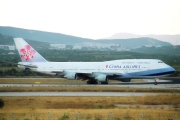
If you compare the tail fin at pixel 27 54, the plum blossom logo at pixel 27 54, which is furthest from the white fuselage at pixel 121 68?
the plum blossom logo at pixel 27 54

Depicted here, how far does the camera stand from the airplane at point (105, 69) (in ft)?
216

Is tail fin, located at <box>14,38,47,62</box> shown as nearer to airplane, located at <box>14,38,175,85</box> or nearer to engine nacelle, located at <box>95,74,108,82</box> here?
airplane, located at <box>14,38,175,85</box>

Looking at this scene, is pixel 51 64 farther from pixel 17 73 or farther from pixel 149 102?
pixel 149 102

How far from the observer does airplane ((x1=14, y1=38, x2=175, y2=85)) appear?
216 feet

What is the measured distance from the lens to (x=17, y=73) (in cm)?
9194

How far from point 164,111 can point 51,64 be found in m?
41.4

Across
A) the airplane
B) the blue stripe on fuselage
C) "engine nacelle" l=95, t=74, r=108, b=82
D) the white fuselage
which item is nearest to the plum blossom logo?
the airplane

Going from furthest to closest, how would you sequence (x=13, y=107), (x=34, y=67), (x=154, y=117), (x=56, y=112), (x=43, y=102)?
(x=34, y=67)
(x=43, y=102)
(x=13, y=107)
(x=56, y=112)
(x=154, y=117)

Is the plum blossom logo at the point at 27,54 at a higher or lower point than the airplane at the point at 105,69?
higher

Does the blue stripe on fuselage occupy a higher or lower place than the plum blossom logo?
lower

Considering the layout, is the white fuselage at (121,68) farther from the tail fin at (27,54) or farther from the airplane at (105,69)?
the tail fin at (27,54)

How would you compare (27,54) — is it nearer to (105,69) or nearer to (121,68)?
(105,69)

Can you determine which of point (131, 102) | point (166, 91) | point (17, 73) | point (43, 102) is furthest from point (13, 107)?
point (17, 73)

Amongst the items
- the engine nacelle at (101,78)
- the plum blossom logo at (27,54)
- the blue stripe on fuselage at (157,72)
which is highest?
the plum blossom logo at (27,54)
